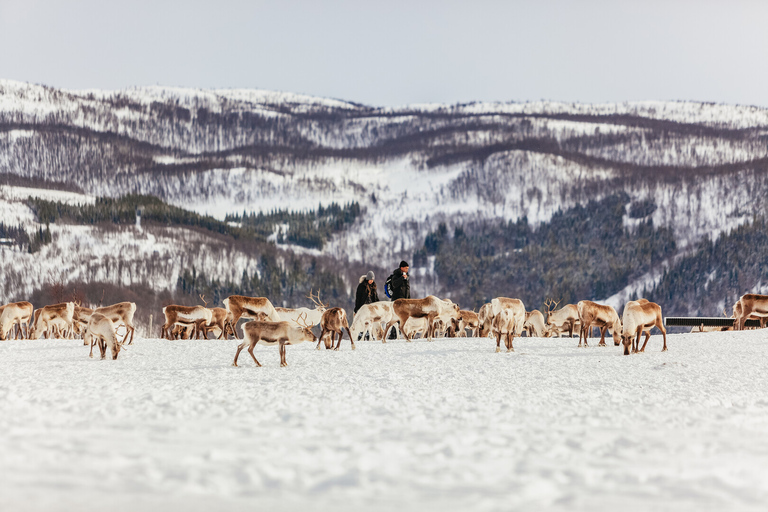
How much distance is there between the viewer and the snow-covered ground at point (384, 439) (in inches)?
201

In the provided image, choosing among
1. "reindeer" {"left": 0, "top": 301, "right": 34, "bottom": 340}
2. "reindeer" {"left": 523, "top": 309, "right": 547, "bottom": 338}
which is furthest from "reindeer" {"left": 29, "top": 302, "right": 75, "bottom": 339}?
"reindeer" {"left": 523, "top": 309, "right": 547, "bottom": 338}

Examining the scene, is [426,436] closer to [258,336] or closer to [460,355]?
[258,336]

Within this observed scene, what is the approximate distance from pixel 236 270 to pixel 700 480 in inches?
6979

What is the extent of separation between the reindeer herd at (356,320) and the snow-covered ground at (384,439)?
6.58ft

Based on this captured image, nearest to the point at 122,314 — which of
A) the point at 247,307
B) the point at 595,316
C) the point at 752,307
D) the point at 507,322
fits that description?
the point at 247,307

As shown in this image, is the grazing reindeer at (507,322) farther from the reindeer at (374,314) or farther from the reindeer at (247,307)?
the reindeer at (247,307)

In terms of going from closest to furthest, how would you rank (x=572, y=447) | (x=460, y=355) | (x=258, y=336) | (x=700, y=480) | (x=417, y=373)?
1. (x=700, y=480)
2. (x=572, y=447)
3. (x=417, y=373)
4. (x=258, y=336)
5. (x=460, y=355)

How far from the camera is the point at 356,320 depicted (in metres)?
18.5

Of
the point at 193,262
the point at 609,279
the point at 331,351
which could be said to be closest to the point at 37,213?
the point at 193,262

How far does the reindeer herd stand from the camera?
13258 millimetres

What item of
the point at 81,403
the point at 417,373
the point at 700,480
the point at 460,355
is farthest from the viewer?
the point at 460,355

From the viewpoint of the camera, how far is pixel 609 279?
17075 cm

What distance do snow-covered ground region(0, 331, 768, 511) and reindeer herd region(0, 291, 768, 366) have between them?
201 cm

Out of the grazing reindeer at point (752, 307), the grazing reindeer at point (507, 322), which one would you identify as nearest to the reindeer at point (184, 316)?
the grazing reindeer at point (507, 322)
